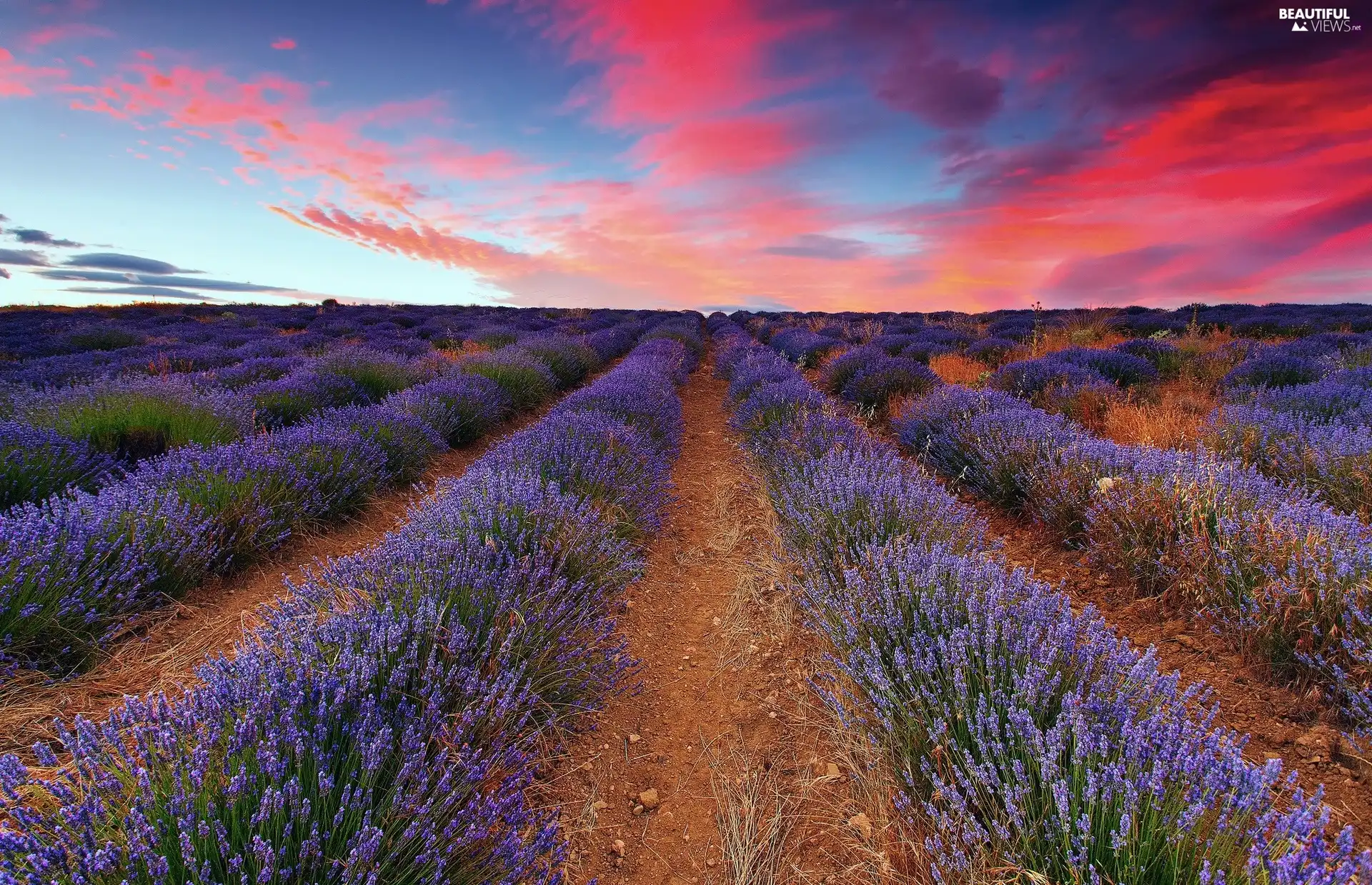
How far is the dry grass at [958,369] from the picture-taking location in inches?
347

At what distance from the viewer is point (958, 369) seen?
937 cm

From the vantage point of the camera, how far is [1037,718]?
5.72 ft

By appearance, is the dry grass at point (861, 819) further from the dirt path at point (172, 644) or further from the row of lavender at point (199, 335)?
the row of lavender at point (199, 335)

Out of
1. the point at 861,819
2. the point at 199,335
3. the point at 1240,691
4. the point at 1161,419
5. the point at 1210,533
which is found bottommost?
the point at 861,819

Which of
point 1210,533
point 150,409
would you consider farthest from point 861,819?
point 150,409

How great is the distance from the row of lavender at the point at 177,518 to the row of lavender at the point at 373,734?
2.55ft

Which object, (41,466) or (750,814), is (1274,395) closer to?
(750,814)

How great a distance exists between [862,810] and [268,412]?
638 centimetres

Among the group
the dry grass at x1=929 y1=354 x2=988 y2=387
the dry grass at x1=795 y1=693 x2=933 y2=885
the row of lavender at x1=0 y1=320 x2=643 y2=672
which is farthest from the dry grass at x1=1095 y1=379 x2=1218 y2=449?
the row of lavender at x1=0 y1=320 x2=643 y2=672

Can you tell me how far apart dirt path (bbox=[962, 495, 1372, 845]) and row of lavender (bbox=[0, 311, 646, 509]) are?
231 inches

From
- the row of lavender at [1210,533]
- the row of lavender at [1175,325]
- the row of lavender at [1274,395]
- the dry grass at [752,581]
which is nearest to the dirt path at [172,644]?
the dry grass at [752,581]

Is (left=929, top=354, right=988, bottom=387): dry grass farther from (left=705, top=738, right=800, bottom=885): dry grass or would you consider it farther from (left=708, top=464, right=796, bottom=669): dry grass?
(left=705, top=738, right=800, bottom=885): dry grass

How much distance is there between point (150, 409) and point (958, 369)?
33.2 feet

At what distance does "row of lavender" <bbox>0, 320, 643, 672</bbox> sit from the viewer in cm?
246
